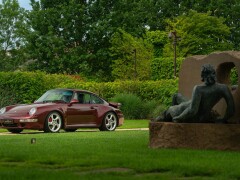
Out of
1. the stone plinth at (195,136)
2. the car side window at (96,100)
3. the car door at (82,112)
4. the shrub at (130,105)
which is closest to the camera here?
the stone plinth at (195,136)

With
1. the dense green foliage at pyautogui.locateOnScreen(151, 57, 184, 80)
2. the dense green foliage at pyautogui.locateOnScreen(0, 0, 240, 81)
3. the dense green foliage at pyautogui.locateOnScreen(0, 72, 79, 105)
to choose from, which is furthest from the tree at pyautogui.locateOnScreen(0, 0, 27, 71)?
the dense green foliage at pyautogui.locateOnScreen(0, 72, 79, 105)

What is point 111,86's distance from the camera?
3881cm

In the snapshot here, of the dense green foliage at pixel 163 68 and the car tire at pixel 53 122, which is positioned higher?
the dense green foliage at pixel 163 68

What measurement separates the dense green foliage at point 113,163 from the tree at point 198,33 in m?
46.1

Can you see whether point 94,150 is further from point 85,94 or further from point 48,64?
point 48,64

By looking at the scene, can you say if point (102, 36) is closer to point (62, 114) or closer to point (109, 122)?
point (109, 122)

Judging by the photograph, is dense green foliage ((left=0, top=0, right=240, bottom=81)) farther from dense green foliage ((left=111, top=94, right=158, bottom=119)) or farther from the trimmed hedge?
dense green foliage ((left=111, top=94, right=158, bottom=119))

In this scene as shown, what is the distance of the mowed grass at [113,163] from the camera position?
9.07 metres

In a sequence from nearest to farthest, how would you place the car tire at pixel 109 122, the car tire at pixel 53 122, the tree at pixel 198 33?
1. the car tire at pixel 53 122
2. the car tire at pixel 109 122
3. the tree at pixel 198 33

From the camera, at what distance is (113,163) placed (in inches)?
412

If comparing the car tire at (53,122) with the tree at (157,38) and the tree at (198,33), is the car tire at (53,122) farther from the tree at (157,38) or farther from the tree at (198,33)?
the tree at (157,38)

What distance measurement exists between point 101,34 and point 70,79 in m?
19.3

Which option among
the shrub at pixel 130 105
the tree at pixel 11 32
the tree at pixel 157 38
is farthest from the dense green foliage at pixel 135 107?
the tree at pixel 11 32

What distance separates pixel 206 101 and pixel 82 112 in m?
10.3
